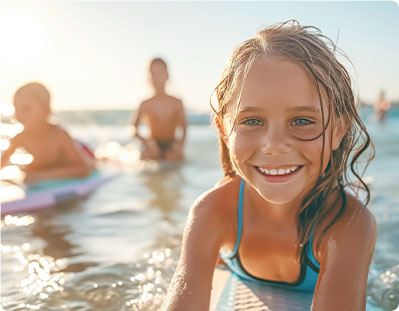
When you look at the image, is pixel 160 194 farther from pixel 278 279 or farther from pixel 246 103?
pixel 246 103

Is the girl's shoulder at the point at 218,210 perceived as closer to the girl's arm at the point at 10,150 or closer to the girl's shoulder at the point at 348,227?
the girl's shoulder at the point at 348,227

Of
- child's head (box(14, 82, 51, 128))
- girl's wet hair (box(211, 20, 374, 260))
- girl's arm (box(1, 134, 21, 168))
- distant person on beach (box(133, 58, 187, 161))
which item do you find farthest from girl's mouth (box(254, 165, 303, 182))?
distant person on beach (box(133, 58, 187, 161))

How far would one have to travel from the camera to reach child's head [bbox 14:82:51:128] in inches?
181

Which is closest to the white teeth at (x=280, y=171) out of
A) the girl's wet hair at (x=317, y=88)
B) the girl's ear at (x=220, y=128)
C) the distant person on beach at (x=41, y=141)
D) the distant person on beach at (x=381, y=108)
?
the girl's wet hair at (x=317, y=88)

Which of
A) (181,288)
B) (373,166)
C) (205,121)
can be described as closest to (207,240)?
(181,288)

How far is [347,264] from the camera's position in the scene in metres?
1.63

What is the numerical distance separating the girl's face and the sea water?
73 centimetres

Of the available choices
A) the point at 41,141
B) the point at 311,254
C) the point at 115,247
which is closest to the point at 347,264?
the point at 311,254

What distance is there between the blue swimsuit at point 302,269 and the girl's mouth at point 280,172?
1.22 feet

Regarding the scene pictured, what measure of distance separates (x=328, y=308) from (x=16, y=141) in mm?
3971

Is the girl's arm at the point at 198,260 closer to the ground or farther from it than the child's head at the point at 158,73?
closer to the ground

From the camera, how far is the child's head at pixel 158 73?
23.7 feet

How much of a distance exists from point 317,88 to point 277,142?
23cm

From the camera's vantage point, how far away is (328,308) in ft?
5.20
